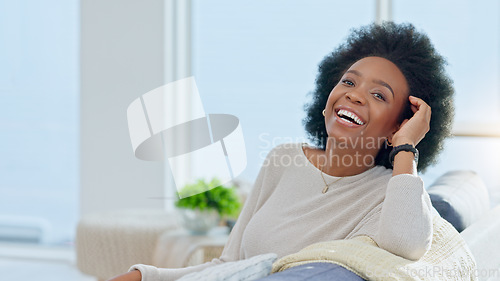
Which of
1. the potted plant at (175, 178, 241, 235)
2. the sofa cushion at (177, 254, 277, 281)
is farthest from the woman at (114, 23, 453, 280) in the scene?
the potted plant at (175, 178, 241, 235)

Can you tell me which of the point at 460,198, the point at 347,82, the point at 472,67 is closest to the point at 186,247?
the point at 460,198

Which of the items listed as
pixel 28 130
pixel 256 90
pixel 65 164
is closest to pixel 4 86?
pixel 28 130

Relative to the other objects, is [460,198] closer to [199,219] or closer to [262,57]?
[199,219]

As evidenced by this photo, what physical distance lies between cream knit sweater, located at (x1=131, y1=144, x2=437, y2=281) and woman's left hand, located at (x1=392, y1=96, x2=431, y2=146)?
12 centimetres

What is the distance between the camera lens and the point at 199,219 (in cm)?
319

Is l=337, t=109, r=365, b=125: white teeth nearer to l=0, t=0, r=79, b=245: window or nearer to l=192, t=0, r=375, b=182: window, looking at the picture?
l=192, t=0, r=375, b=182: window

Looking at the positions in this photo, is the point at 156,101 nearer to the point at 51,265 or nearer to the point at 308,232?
the point at 51,265

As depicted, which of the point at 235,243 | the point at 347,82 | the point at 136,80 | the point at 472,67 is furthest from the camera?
the point at 136,80

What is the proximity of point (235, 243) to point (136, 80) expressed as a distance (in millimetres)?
3360

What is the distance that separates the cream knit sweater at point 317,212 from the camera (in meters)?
1.18

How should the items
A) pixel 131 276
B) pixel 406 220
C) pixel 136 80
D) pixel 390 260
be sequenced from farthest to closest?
1. pixel 136 80
2. pixel 131 276
3. pixel 406 220
4. pixel 390 260

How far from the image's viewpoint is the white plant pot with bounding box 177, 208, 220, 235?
3180mm

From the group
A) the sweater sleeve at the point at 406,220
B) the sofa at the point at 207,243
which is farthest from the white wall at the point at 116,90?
the sweater sleeve at the point at 406,220

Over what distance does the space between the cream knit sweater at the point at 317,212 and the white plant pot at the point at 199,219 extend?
156 centimetres
